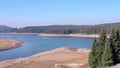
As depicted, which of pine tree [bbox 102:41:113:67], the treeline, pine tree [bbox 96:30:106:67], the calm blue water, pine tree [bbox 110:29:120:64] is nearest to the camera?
pine tree [bbox 102:41:113:67]

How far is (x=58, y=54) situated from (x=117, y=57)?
23.0 m

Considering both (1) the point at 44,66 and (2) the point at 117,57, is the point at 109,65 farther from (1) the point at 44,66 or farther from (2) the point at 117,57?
(1) the point at 44,66

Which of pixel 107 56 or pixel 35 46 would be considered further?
pixel 35 46

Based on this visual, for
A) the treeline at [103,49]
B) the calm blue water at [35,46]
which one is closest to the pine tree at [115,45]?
the treeline at [103,49]

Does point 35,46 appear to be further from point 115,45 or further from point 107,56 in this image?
point 107,56

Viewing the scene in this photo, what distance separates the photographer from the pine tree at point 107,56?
32344 mm

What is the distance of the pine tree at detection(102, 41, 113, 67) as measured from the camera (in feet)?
106

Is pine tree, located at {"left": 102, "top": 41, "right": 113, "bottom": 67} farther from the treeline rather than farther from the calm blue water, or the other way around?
the calm blue water

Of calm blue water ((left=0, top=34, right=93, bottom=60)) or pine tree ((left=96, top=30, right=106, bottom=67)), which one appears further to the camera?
calm blue water ((left=0, top=34, right=93, bottom=60))

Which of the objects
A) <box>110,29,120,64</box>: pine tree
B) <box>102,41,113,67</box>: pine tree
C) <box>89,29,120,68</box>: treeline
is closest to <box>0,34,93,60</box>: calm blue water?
<box>89,29,120,68</box>: treeline

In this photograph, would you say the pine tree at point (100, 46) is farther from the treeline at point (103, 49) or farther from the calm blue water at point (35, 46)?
the calm blue water at point (35, 46)

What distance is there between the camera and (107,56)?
3253 cm

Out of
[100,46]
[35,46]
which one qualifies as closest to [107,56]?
[100,46]

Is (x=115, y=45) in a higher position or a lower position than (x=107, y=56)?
higher
